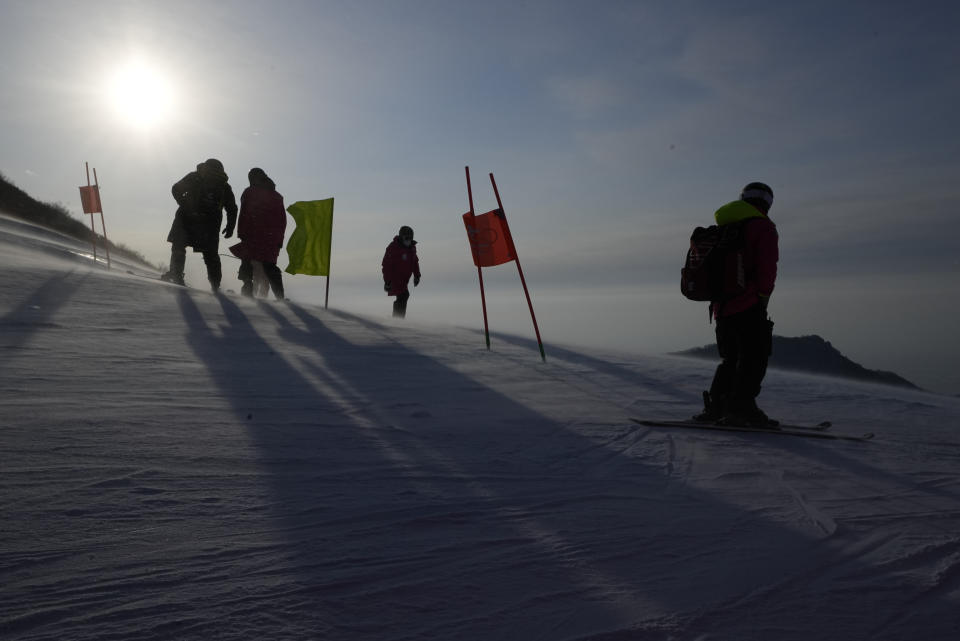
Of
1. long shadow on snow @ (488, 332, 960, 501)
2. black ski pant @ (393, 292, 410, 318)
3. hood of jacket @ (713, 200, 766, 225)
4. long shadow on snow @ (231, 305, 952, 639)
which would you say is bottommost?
long shadow on snow @ (231, 305, 952, 639)

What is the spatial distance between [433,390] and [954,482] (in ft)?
11.5

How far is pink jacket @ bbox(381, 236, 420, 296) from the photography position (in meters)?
12.6

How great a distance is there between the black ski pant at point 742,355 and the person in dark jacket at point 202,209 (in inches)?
315

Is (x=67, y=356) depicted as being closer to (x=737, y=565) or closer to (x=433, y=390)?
(x=433, y=390)

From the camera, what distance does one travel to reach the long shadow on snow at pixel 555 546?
194 cm

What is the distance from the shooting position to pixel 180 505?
2.51 meters

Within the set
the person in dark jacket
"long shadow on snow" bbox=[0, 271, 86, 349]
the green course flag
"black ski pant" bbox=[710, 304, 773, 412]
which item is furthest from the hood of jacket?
the person in dark jacket

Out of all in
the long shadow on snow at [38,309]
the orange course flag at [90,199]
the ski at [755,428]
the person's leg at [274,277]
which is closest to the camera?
the ski at [755,428]

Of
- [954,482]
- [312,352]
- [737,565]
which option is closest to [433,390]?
[312,352]

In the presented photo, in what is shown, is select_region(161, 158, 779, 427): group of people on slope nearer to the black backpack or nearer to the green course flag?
the black backpack

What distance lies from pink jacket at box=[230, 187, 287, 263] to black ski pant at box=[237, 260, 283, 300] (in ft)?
0.72

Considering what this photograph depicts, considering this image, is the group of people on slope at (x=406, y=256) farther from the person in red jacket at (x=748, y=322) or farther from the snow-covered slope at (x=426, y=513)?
the snow-covered slope at (x=426, y=513)

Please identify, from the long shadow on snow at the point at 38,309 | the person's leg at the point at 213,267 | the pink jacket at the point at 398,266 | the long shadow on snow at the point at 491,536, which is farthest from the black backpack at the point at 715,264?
the pink jacket at the point at 398,266

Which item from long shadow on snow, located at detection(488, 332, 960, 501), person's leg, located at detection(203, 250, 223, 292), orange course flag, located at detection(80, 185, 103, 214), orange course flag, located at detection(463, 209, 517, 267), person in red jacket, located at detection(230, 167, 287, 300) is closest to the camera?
long shadow on snow, located at detection(488, 332, 960, 501)
